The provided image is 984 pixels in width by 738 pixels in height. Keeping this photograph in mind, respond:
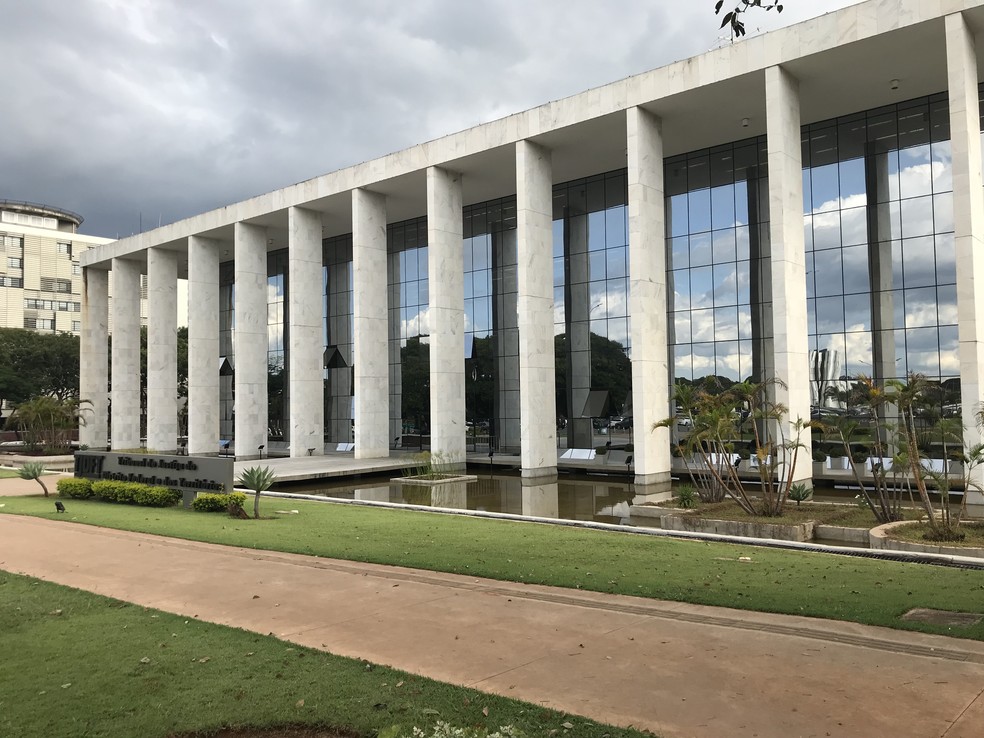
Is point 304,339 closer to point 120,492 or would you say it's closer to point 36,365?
point 120,492

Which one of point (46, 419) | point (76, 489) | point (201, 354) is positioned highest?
point (201, 354)

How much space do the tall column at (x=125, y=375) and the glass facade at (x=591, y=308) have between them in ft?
93.1

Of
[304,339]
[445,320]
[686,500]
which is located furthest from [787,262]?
[304,339]

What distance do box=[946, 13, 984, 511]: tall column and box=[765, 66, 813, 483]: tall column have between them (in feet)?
14.6

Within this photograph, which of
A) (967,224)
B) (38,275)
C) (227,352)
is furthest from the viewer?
(38,275)

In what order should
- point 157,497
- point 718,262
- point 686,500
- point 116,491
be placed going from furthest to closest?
point 718,262 → point 116,491 → point 157,497 → point 686,500

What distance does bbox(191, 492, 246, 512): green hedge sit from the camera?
18828 mm

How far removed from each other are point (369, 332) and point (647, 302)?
14833mm

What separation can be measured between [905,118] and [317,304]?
2713cm

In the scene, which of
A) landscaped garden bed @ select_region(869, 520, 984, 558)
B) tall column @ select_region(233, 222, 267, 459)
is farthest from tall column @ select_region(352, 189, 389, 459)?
landscaped garden bed @ select_region(869, 520, 984, 558)

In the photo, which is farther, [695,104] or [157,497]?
[695,104]

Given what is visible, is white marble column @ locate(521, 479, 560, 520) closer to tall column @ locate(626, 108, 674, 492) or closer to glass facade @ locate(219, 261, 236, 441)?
tall column @ locate(626, 108, 674, 492)

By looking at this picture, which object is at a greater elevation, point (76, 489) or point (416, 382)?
point (416, 382)

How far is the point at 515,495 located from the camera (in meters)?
24.8
